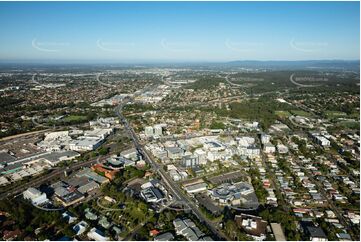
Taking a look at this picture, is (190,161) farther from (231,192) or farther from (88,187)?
(88,187)

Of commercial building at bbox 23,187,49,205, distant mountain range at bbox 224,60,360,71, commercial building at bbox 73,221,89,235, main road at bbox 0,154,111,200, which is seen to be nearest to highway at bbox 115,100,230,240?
main road at bbox 0,154,111,200

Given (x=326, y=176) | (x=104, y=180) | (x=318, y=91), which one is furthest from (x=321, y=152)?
(x=318, y=91)

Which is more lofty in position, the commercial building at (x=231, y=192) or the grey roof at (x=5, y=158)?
the commercial building at (x=231, y=192)

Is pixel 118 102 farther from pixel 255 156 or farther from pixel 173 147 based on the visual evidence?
pixel 255 156

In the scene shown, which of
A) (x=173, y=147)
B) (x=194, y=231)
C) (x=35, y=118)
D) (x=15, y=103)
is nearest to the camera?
(x=194, y=231)

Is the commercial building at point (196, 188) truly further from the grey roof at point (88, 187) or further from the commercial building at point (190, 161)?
the grey roof at point (88, 187)

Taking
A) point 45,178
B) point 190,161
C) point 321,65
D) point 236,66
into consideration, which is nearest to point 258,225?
point 190,161

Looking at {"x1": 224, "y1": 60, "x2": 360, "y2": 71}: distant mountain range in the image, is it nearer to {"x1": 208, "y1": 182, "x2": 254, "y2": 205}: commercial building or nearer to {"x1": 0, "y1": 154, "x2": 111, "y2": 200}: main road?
{"x1": 208, "y1": 182, "x2": 254, "y2": 205}: commercial building

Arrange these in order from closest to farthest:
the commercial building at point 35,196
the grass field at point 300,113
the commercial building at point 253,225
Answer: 1. the commercial building at point 253,225
2. the commercial building at point 35,196
3. the grass field at point 300,113

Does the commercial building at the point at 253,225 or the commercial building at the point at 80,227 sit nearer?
the commercial building at the point at 253,225

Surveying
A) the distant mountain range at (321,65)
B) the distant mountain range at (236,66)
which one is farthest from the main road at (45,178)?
the distant mountain range at (321,65)

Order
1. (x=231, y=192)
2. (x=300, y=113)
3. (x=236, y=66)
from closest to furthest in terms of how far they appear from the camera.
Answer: (x=231, y=192) < (x=300, y=113) < (x=236, y=66)
